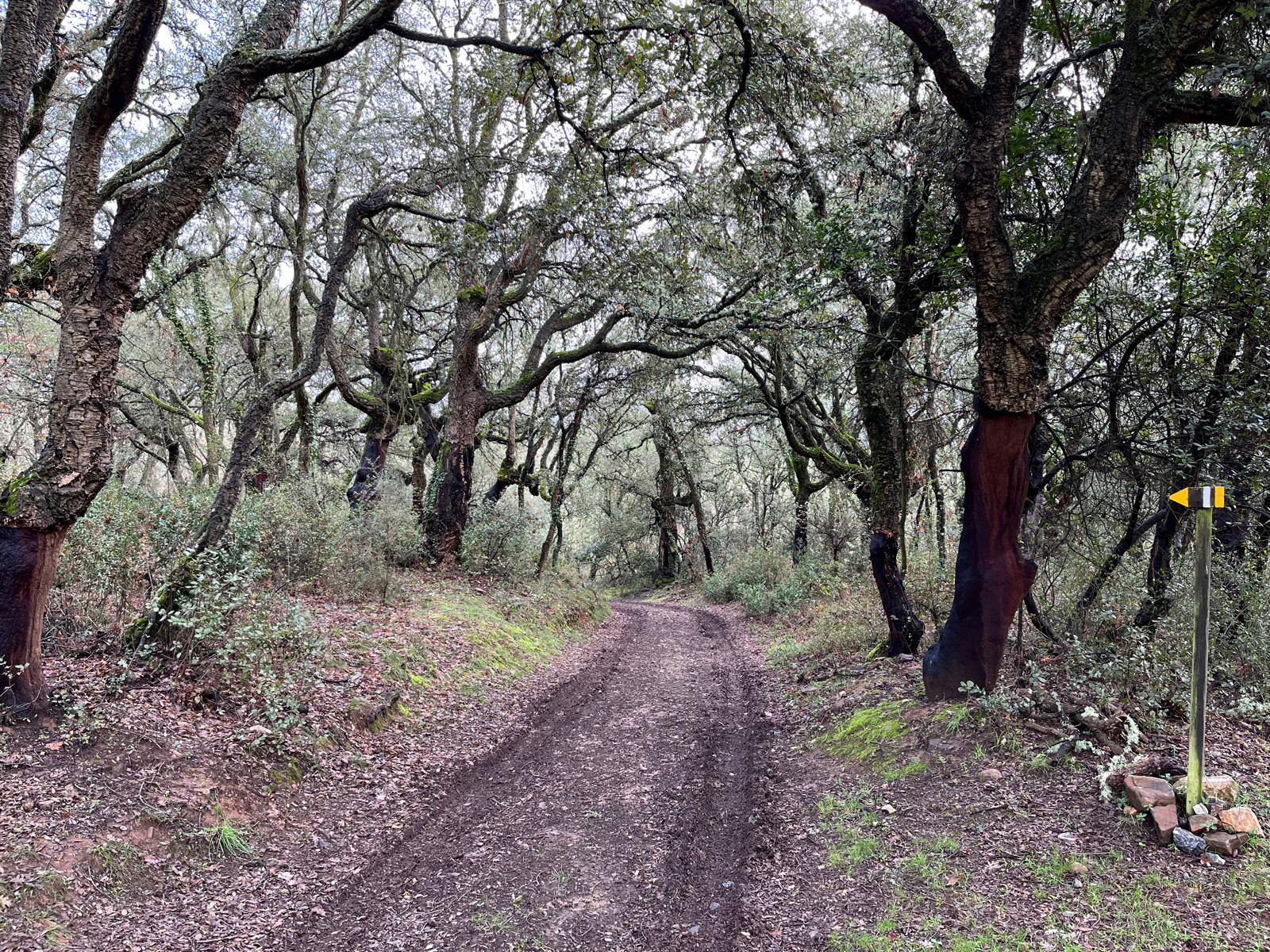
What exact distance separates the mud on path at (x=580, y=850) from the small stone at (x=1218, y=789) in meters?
2.85

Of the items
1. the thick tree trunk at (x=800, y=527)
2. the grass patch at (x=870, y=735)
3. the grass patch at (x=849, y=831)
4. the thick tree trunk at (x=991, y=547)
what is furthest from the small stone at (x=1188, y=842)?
the thick tree trunk at (x=800, y=527)

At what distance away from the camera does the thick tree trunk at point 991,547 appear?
598cm

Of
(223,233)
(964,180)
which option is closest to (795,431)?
(964,180)

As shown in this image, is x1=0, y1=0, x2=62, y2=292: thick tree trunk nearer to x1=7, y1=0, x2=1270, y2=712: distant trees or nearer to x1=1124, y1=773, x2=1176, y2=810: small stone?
x1=7, y1=0, x2=1270, y2=712: distant trees

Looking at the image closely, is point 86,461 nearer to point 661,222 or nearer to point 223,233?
point 661,222

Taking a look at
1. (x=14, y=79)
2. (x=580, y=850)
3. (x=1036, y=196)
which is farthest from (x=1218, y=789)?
(x=14, y=79)

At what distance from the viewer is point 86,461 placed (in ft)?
15.5

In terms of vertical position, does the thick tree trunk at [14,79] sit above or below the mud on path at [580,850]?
above

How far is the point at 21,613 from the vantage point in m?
4.62

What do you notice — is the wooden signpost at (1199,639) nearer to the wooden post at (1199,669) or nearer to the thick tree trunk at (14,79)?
the wooden post at (1199,669)

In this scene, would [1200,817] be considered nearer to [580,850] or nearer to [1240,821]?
[1240,821]

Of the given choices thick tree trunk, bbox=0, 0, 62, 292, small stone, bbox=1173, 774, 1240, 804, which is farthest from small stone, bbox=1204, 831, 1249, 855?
thick tree trunk, bbox=0, 0, 62, 292

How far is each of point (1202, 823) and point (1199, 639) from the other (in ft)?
3.56

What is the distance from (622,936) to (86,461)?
16.1ft
